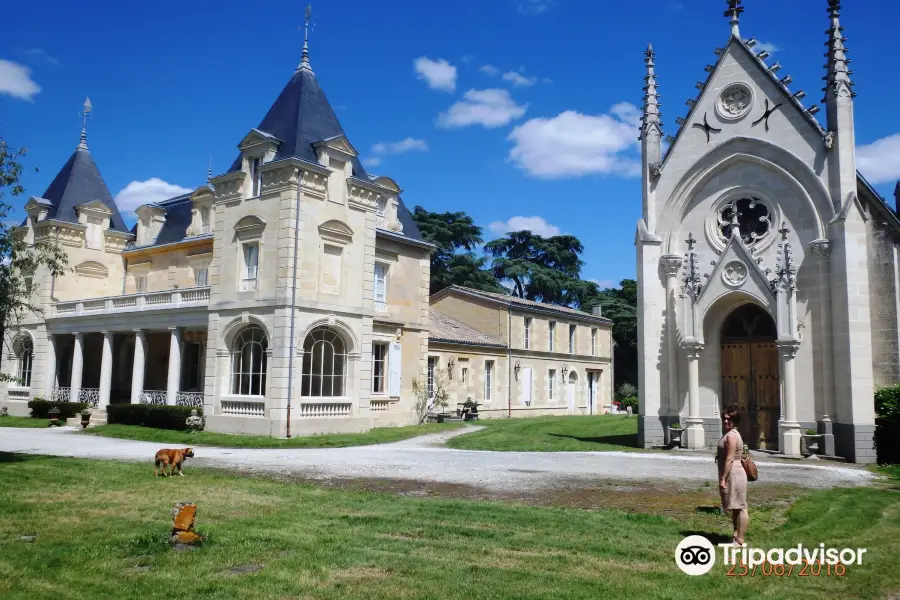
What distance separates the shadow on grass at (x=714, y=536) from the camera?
7402 millimetres

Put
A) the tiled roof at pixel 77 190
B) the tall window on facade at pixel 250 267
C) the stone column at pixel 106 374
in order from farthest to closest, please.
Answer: the tiled roof at pixel 77 190
the stone column at pixel 106 374
the tall window on facade at pixel 250 267

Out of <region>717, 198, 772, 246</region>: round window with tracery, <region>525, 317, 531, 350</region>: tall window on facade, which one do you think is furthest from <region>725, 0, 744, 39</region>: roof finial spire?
<region>525, 317, 531, 350</region>: tall window on facade

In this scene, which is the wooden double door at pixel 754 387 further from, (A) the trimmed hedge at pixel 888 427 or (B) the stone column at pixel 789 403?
(A) the trimmed hedge at pixel 888 427

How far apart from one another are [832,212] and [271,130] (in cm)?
1721

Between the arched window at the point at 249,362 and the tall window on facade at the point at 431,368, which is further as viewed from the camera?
the tall window on facade at the point at 431,368

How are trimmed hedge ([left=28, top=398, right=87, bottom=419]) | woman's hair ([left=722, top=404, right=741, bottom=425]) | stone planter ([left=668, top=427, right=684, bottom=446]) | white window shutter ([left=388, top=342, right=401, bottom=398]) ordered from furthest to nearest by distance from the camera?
trimmed hedge ([left=28, top=398, right=87, bottom=419]) → white window shutter ([left=388, top=342, right=401, bottom=398]) → stone planter ([left=668, top=427, right=684, bottom=446]) → woman's hair ([left=722, top=404, right=741, bottom=425])

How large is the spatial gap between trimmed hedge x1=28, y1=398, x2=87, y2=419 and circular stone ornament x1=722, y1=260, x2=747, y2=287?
77.9ft

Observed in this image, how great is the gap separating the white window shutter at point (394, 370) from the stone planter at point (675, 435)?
35.5 feet

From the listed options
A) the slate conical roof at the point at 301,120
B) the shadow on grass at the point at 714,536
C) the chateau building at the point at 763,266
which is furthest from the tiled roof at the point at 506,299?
the shadow on grass at the point at 714,536

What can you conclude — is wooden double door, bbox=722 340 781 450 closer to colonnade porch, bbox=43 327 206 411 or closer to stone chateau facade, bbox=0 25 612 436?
stone chateau facade, bbox=0 25 612 436

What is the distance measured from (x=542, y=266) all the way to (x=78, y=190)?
126 ft

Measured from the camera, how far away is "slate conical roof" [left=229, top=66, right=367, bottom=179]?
22547 mm

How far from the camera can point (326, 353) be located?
74.9 ft

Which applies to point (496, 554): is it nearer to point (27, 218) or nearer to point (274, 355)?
point (274, 355)
